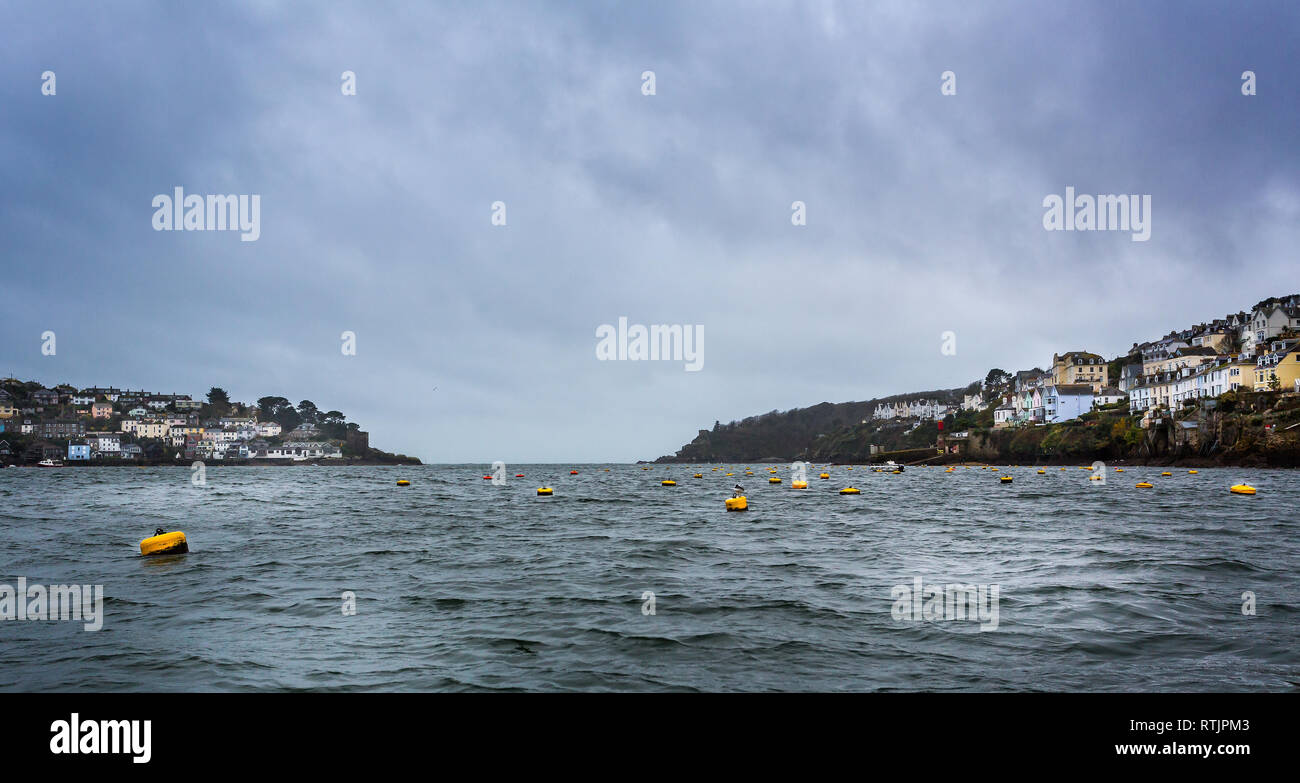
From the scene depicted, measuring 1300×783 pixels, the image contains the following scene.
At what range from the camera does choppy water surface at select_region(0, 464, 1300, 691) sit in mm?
10812

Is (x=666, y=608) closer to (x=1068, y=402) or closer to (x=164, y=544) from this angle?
(x=164, y=544)

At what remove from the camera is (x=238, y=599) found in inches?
669


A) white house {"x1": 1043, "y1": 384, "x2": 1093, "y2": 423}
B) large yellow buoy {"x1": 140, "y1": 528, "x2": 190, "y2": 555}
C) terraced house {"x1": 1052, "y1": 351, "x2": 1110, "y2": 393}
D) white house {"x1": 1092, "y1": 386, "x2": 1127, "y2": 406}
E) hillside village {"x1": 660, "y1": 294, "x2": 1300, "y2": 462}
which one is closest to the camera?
large yellow buoy {"x1": 140, "y1": 528, "x2": 190, "y2": 555}

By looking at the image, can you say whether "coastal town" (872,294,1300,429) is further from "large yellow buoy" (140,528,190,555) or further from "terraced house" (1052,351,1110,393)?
"large yellow buoy" (140,528,190,555)

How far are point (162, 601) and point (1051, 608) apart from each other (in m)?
20.1

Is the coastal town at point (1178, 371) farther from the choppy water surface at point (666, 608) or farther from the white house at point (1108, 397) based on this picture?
the choppy water surface at point (666, 608)

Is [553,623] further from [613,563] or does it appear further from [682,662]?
[613,563]

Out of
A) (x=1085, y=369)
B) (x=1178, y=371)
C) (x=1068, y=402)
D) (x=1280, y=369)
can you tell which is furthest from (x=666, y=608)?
(x=1085, y=369)

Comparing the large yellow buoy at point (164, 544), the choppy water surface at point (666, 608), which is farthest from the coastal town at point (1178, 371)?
the large yellow buoy at point (164, 544)

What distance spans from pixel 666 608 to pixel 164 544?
19251 millimetres

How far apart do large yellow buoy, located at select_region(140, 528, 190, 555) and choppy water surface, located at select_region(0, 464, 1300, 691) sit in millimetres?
558

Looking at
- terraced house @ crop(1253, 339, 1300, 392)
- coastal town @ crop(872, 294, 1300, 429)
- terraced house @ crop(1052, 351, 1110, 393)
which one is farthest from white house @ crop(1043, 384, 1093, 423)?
terraced house @ crop(1253, 339, 1300, 392)

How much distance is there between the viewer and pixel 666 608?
15734mm
